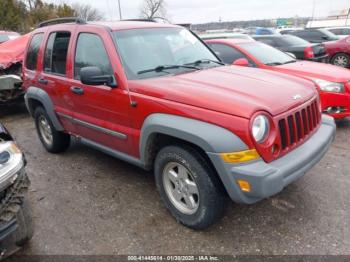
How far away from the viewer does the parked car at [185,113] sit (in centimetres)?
254

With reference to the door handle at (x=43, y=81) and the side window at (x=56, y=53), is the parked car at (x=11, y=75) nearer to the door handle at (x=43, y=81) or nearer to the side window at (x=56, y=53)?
the door handle at (x=43, y=81)

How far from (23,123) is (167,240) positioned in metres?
5.45

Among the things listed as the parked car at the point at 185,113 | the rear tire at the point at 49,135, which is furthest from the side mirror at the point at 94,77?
the rear tire at the point at 49,135

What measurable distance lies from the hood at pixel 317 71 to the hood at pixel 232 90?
85.7 inches

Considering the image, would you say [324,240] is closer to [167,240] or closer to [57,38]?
[167,240]

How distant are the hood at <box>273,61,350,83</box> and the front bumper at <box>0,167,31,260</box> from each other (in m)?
4.66

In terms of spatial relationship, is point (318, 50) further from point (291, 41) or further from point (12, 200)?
point (12, 200)

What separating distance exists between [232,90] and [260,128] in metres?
0.48

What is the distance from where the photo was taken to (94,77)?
321 centimetres

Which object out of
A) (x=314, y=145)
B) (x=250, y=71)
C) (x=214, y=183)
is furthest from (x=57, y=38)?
(x=314, y=145)

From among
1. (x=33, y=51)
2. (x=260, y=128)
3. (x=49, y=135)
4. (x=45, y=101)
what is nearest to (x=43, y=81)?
(x=45, y=101)

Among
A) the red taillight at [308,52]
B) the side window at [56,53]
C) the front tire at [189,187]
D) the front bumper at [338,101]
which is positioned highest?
the side window at [56,53]

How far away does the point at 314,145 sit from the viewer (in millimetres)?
2986

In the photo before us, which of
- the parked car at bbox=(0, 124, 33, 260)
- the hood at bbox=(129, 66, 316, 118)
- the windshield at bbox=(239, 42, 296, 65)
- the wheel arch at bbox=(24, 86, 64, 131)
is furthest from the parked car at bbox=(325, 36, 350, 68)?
the parked car at bbox=(0, 124, 33, 260)
